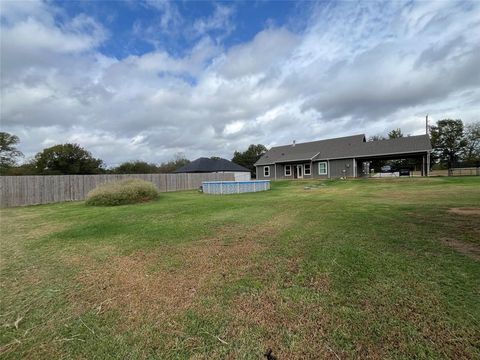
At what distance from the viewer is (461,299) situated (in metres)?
2.36

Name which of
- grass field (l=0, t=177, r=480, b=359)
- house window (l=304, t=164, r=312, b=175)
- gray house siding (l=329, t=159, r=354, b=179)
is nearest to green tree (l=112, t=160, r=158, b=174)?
house window (l=304, t=164, r=312, b=175)

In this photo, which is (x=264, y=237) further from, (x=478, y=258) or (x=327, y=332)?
(x=478, y=258)

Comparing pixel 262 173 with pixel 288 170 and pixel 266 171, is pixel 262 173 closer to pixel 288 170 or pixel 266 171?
pixel 266 171

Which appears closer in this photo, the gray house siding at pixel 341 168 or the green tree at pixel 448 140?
the gray house siding at pixel 341 168

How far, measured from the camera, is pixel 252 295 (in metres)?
2.70

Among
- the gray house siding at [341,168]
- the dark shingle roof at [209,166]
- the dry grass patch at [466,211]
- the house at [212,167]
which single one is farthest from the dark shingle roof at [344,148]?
the dry grass patch at [466,211]

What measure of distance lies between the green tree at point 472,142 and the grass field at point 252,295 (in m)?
48.2

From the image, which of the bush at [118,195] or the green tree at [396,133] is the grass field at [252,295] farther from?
the green tree at [396,133]

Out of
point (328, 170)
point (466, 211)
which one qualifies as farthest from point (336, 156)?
point (466, 211)

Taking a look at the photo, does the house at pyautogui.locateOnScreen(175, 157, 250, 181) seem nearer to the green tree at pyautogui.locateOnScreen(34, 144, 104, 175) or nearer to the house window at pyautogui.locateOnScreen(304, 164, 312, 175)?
the house window at pyautogui.locateOnScreen(304, 164, 312, 175)

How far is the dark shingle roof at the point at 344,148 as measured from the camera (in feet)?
75.3

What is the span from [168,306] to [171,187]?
63.0 ft

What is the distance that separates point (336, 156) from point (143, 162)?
33263 millimetres

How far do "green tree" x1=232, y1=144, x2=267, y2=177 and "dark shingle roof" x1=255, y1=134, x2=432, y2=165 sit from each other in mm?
21390
